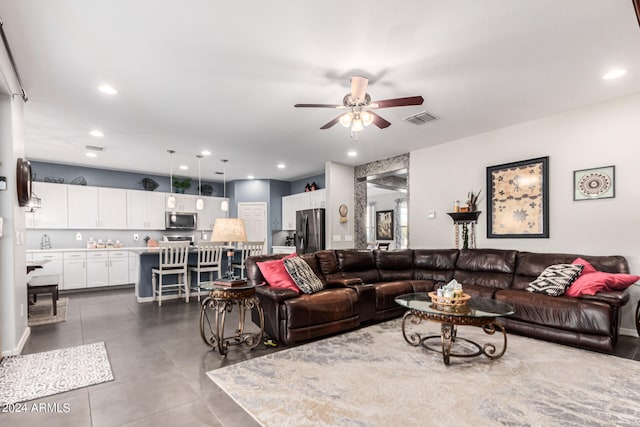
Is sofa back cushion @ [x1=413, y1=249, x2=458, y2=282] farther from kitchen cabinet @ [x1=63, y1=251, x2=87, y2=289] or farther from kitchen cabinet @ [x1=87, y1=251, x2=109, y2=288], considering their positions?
kitchen cabinet @ [x1=63, y1=251, x2=87, y2=289]

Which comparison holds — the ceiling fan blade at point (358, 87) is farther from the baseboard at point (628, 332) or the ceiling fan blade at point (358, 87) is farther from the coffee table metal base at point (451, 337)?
the baseboard at point (628, 332)

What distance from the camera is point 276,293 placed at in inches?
128

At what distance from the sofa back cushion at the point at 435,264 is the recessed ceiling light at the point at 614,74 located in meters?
2.70

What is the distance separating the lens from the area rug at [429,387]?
76.4 inches

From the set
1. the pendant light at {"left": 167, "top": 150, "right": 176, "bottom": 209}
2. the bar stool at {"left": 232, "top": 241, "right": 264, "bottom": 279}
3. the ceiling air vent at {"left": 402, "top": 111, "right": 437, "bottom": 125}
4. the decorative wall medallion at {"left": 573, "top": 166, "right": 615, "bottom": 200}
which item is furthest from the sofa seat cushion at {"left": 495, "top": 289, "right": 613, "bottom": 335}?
the pendant light at {"left": 167, "top": 150, "right": 176, "bottom": 209}

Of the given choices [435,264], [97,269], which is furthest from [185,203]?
[435,264]

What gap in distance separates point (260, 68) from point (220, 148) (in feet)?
9.79

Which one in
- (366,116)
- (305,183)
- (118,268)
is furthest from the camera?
(305,183)

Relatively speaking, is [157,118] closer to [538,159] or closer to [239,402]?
[239,402]

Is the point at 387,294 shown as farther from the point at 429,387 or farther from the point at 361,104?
the point at 361,104

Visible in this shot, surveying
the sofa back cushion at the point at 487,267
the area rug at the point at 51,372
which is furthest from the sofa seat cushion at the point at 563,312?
the area rug at the point at 51,372

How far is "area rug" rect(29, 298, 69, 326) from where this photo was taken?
13.4 ft

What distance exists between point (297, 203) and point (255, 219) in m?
1.36

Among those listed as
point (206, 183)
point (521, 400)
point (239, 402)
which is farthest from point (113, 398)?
point (206, 183)
